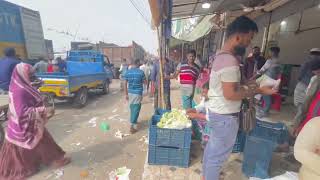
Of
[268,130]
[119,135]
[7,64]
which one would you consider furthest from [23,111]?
[268,130]

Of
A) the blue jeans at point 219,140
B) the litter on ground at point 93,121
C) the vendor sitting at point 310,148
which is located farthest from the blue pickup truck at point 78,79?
the vendor sitting at point 310,148

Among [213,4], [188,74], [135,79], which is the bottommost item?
[135,79]

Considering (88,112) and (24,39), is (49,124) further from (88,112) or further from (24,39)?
(24,39)

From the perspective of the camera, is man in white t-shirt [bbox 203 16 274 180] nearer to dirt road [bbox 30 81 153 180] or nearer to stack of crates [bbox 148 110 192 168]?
stack of crates [bbox 148 110 192 168]

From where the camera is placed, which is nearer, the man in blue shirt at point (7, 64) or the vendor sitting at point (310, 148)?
the vendor sitting at point (310, 148)

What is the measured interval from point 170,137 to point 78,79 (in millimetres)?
5868

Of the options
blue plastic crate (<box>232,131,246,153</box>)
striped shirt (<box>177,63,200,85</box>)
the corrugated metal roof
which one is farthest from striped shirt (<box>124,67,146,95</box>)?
blue plastic crate (<box>232,131,246,153</box>)

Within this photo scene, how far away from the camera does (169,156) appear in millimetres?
3631

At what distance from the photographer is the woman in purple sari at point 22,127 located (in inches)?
137

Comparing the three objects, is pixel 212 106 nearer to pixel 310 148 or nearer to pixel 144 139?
pixel 310 148

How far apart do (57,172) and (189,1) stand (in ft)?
15.7

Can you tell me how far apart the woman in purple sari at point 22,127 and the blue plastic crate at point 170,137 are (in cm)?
173

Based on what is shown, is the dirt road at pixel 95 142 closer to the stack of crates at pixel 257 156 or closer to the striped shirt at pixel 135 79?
the striped shirt at pixel 135 79

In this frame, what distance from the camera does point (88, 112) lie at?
795 centimetres
